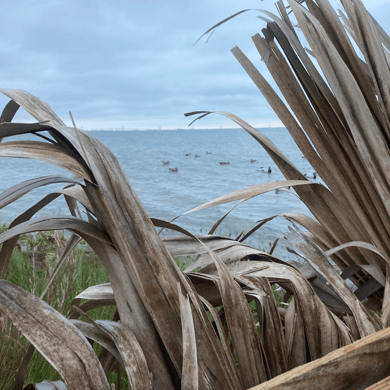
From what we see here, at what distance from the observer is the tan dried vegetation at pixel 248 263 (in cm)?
47

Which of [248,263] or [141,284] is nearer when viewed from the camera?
[141,284]

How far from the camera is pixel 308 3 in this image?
0.94m

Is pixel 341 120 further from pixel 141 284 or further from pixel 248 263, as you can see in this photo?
pixel 141 284

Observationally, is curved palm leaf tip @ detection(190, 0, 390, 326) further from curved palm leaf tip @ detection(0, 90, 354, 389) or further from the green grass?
the green grass

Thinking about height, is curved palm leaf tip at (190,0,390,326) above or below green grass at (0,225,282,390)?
above

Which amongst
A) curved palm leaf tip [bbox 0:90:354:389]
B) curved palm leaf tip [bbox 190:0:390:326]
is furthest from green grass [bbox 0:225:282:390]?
curved palm leaf tip [bbox 190:0:390:326]

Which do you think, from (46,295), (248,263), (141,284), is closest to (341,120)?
A: (248,263)

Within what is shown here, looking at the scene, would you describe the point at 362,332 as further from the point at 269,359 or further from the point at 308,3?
the point at 308,3

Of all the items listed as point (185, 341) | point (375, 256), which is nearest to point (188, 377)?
point (185, 341)

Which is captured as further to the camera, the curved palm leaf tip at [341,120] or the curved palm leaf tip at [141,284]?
the curved palm leaf tip at [341,120]

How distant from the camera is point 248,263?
71cm

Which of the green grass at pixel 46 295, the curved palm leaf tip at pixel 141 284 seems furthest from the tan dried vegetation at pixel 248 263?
the green grass at pixel 46 295

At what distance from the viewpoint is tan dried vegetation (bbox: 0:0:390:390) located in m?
0.47

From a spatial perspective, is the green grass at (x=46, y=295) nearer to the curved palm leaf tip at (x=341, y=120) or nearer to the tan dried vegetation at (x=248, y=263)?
the tan dried vegetation at (x=248, y=263)
